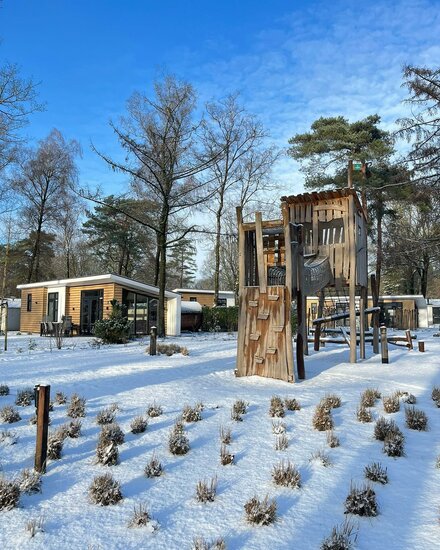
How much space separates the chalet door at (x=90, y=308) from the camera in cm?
2283

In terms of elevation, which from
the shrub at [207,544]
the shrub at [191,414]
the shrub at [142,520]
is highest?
the shrub at [191,414]

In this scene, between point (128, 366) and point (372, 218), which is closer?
point (128, 366)

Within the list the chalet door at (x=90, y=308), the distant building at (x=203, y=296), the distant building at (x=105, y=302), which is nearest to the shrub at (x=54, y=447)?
the distant building at (x=105, y=302)

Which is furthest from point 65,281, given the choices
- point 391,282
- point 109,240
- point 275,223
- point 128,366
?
point 391,282

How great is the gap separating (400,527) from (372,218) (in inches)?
1122

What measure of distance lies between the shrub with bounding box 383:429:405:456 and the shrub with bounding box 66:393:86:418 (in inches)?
139

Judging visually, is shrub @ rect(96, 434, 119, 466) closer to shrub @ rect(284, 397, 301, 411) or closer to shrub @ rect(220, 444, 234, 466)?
shrub @ rect(220, 444, 234, 466)

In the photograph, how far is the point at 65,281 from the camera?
24.4m

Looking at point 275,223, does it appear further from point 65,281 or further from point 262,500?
point 65,281

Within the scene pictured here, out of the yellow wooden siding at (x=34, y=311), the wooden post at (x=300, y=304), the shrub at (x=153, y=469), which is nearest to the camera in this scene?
the shrub at (x=153, y=469)

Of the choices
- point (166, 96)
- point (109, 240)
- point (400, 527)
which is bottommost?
point (400, 527)

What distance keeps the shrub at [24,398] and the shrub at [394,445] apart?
4.56 meters

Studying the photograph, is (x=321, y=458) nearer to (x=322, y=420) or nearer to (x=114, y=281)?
(x=322, y=420)

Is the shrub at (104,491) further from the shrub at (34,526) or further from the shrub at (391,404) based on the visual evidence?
the shrub at (391,404)
